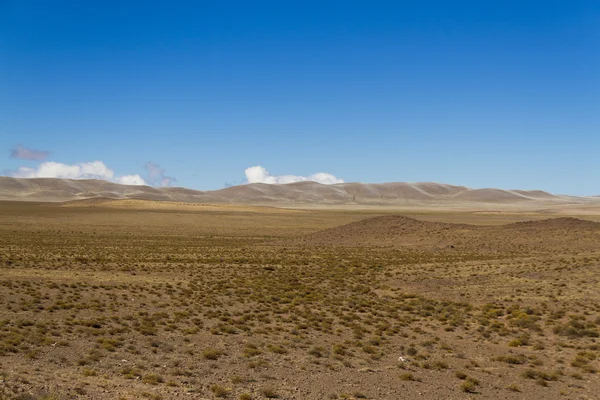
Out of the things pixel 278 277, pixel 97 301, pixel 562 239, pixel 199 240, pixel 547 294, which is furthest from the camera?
pixel 199 240

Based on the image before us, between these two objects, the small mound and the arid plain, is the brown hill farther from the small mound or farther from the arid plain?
the arid plain

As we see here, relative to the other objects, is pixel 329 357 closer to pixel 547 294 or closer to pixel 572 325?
pixel 572 325

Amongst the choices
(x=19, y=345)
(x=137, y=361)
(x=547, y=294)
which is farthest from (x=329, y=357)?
(x=547, y=294)

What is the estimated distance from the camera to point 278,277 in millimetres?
32094

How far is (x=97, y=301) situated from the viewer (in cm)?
2216

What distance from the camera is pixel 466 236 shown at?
59.3 m

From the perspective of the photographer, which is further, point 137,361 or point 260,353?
point 260,353

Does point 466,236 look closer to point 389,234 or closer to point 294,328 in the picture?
point 389,234

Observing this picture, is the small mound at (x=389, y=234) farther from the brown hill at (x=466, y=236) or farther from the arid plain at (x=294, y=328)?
the arid plain at (x=294, y=328)

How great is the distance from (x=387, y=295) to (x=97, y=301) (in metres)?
13.8

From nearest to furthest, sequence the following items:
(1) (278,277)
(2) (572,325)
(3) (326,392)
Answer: (3) (326,392)
(2) (572,325)
(1) (278,277)

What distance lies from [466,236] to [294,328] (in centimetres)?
4495

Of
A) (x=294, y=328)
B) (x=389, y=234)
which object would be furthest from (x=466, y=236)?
(x=294, y=328)

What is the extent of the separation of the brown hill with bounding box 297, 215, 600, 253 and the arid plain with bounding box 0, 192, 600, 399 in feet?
49.5
